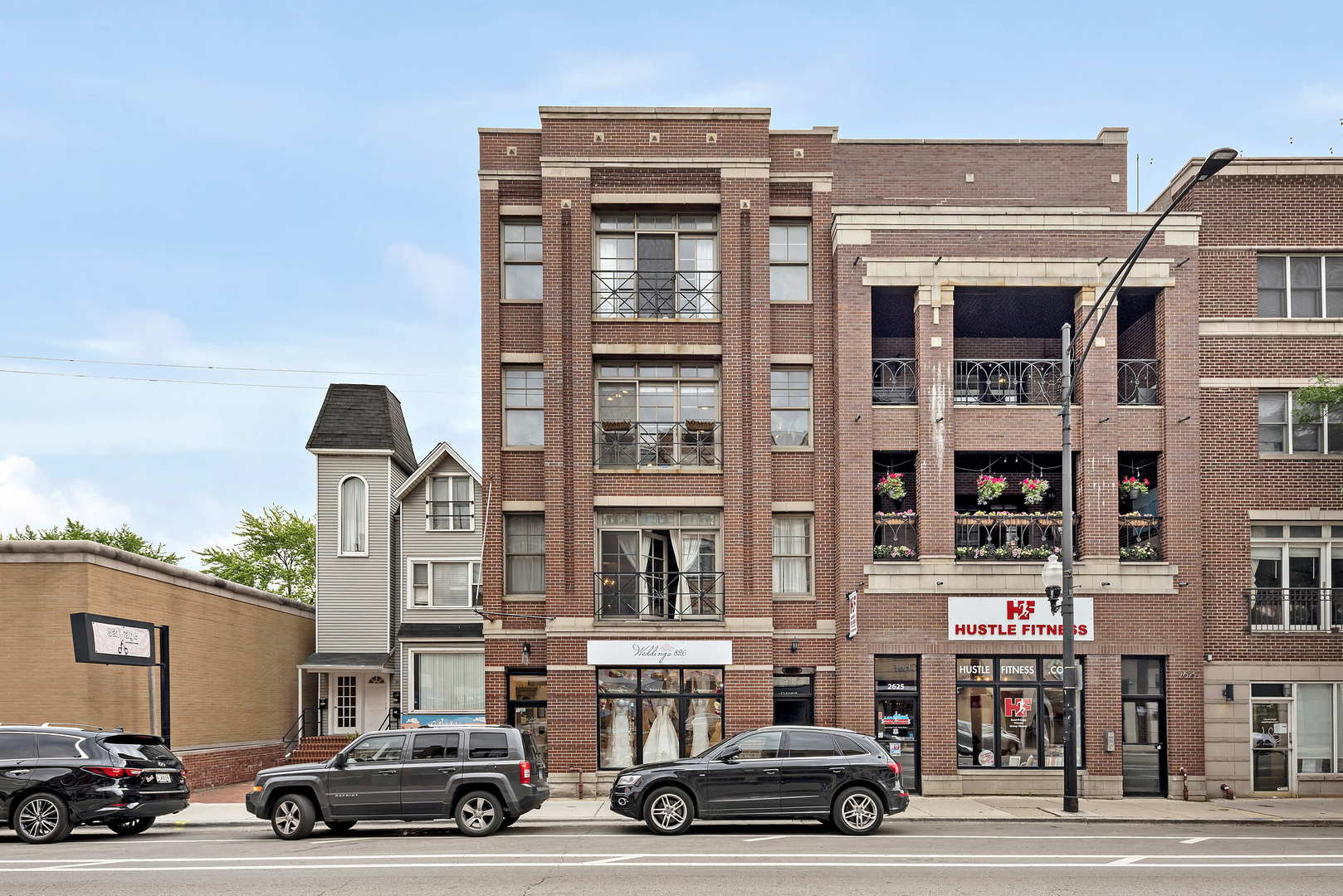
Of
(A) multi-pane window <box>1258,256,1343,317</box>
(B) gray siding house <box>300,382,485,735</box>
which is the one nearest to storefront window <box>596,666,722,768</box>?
(B) gray siding house <box>300,382,485,735</box>

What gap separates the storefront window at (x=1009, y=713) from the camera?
81.5 feet

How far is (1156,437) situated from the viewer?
25609 mm

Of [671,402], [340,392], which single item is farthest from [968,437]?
[340,392]

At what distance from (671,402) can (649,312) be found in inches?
79.6

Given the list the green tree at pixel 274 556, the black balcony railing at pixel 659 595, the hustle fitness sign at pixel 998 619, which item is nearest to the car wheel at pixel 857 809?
the hustle fitness sign at pixel 998 619

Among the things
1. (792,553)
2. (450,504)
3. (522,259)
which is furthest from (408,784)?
(450,504)

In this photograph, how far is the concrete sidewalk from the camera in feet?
68.8

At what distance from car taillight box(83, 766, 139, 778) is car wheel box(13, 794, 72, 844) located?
583 millimetres

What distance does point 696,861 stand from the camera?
601 inches

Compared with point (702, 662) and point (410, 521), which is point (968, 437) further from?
point (410, 521)

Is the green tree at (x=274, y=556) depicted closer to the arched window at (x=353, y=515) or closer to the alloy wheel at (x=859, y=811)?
the arched window at (x=353, y=515)

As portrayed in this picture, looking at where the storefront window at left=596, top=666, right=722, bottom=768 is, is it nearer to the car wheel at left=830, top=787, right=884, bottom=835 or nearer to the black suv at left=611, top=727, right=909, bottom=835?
the black suv at left=611, top=727, right=909, bottom=835

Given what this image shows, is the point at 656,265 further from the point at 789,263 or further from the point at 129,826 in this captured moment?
the point at 129,826

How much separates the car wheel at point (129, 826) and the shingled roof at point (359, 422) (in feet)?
59.7
